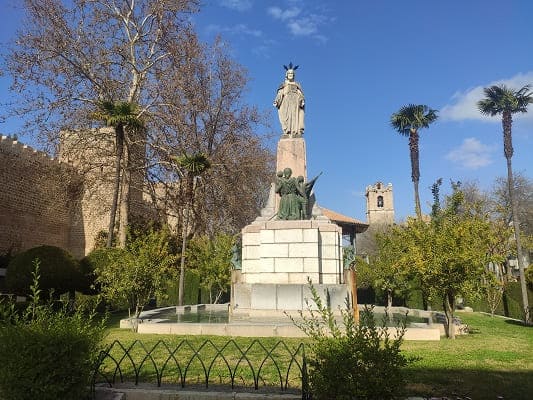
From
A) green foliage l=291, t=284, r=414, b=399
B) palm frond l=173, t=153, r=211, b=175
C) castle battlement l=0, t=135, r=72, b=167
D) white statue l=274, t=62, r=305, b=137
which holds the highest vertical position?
castle battlement l=0, t=135, r=72, b=167

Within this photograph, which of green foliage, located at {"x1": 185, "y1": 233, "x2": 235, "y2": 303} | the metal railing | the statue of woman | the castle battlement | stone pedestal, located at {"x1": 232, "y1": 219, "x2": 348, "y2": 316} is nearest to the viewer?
the metal railing

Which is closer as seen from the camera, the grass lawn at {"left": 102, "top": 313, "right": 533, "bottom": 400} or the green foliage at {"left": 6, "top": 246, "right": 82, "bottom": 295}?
the grass lawn at {"left": 102, "top": 313, "right": 533, "bottom": 400}

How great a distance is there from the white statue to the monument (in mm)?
1651

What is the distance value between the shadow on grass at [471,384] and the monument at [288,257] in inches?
177

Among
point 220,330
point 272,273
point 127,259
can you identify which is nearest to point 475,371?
point 220,330

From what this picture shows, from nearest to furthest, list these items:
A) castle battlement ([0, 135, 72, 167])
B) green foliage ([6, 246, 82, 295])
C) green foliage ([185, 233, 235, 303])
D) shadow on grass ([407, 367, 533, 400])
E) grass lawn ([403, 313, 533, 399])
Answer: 1. shadow on grass ([407, 367, 533, 400])
2. grass lawn ([403, 313, 533, 399])
3. green foliage ([6, 246, 82, 295])
4. green foliage ([185, 233, 235, 303])
5. castle battlement ([0, 135, 72, 167])

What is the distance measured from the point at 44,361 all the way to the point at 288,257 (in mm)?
8053

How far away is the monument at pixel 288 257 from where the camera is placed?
10.3 m

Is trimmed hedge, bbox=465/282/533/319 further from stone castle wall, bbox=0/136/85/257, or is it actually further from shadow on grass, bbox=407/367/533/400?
stone castle wall, bbox=0/136/85/257

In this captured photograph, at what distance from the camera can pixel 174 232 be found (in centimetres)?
2756

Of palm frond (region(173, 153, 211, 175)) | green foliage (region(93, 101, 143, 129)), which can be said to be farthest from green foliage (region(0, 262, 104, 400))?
palm frond (region(173, 153, 211, 175))

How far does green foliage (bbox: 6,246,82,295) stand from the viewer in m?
12.8

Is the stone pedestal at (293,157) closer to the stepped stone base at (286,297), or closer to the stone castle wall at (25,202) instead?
the stepped stone base at (286,297)

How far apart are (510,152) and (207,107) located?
17.5 m
